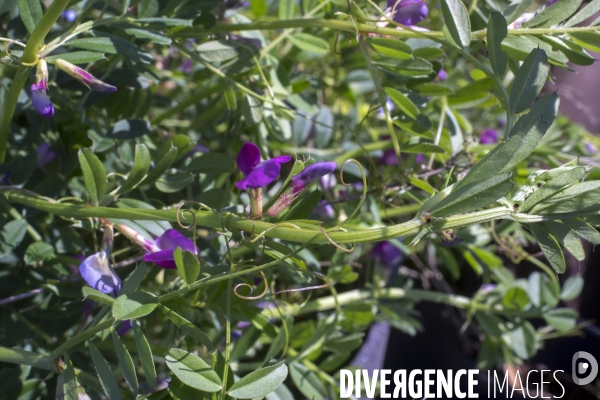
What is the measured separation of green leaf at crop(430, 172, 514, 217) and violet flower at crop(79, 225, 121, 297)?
28cm

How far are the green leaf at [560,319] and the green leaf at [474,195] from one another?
2.17ft

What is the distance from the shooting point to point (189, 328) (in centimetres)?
45

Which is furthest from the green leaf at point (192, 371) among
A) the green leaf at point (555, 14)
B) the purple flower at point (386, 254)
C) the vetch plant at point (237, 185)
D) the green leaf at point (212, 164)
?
the purple flower at point (386, 254)

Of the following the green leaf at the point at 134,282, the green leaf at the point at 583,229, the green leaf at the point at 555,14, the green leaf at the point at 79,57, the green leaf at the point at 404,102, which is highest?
the green leaf at the point at 555,14

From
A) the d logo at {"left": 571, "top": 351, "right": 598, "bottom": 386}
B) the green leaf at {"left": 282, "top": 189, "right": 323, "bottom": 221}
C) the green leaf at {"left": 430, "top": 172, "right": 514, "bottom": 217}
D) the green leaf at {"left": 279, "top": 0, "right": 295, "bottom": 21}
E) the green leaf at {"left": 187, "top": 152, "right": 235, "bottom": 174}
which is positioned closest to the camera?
the green leaf at {"left": 430, "top": 172, "right": 514, "bottom": 217}

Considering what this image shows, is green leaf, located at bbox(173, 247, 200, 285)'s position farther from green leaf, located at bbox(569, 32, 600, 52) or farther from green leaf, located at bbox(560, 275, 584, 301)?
green leaf, located at bbox(560, 275, 584, 301)

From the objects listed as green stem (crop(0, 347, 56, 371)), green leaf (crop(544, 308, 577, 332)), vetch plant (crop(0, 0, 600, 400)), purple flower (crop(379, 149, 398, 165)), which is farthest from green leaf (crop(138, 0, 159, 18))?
green leaf (crop(544, 308, 577, 332))

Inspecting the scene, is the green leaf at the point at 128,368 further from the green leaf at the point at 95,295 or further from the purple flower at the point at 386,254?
the purple flower at the point at 386,254

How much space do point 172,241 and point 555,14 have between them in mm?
405

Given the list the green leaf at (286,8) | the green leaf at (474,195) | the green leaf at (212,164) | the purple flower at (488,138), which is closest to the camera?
the green leaf at (474,195)

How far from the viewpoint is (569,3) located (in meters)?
0.50

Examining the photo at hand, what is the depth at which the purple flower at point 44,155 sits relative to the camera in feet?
2.07

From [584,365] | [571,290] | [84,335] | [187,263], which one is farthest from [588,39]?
[584,365]

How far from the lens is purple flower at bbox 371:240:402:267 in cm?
96
